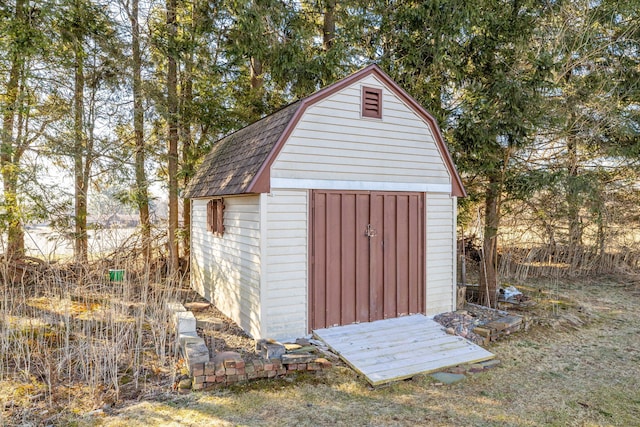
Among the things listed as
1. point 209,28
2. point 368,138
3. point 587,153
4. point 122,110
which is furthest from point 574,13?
point 122,110

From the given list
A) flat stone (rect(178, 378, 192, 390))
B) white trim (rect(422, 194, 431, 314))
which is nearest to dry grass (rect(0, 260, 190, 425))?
flat stone (rect(178, 378, 192, 390))

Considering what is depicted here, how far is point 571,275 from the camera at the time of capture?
1102 centimetres

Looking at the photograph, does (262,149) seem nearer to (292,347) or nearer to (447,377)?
(292,347)

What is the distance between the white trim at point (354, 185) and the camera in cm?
544

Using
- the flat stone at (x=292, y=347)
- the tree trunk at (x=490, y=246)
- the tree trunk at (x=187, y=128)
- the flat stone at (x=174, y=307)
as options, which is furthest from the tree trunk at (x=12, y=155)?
the tree trunk at (x=490, y=246)

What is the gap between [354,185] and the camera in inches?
234

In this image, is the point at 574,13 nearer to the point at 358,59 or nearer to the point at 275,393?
the point at 358,59

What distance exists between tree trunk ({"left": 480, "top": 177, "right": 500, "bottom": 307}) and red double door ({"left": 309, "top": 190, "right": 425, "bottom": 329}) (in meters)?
1.97

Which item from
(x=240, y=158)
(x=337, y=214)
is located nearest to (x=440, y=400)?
(x=337, y=214)

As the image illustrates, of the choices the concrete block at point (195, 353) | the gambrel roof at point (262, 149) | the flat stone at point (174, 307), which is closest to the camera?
the concrete block at point (195, 353)

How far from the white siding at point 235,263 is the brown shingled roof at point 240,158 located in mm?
280

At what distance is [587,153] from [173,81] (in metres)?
10.6

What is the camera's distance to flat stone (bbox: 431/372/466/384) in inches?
177

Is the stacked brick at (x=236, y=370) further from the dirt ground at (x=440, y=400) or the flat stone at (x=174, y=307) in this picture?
the flat stone at (x=174, y=307)
